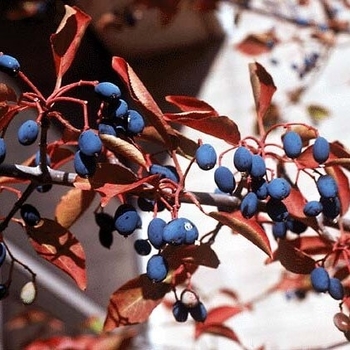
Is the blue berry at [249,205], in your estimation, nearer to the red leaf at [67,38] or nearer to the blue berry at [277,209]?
the blue berry at [277,209]

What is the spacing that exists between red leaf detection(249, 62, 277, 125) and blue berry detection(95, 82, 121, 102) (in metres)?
0.21

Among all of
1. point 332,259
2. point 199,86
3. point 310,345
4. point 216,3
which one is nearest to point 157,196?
point 332,259

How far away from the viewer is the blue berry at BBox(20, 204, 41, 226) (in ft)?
2.00

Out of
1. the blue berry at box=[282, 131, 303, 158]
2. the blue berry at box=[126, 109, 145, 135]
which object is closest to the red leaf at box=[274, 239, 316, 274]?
the blue berry at box=[282, 131, 303, 158]

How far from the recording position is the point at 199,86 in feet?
9.25

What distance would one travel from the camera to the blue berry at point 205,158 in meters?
0.58

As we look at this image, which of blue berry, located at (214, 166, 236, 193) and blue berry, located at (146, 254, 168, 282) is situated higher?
blue berry, located at (214, 166, 236, 193)

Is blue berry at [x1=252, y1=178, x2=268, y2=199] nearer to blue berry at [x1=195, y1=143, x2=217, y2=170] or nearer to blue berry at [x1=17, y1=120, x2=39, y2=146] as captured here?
blue berry at [x1=195, y1=143, x2=217, y2=170]

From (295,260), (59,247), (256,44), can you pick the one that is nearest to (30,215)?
(59,247)

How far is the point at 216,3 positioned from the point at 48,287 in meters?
0.86

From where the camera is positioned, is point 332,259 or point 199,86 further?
point 199,86

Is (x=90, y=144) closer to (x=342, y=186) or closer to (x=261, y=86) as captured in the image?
(x=261, y=86)

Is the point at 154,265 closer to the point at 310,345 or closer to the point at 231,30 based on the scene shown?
the point at 310,345

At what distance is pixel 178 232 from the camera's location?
20.8 inches
